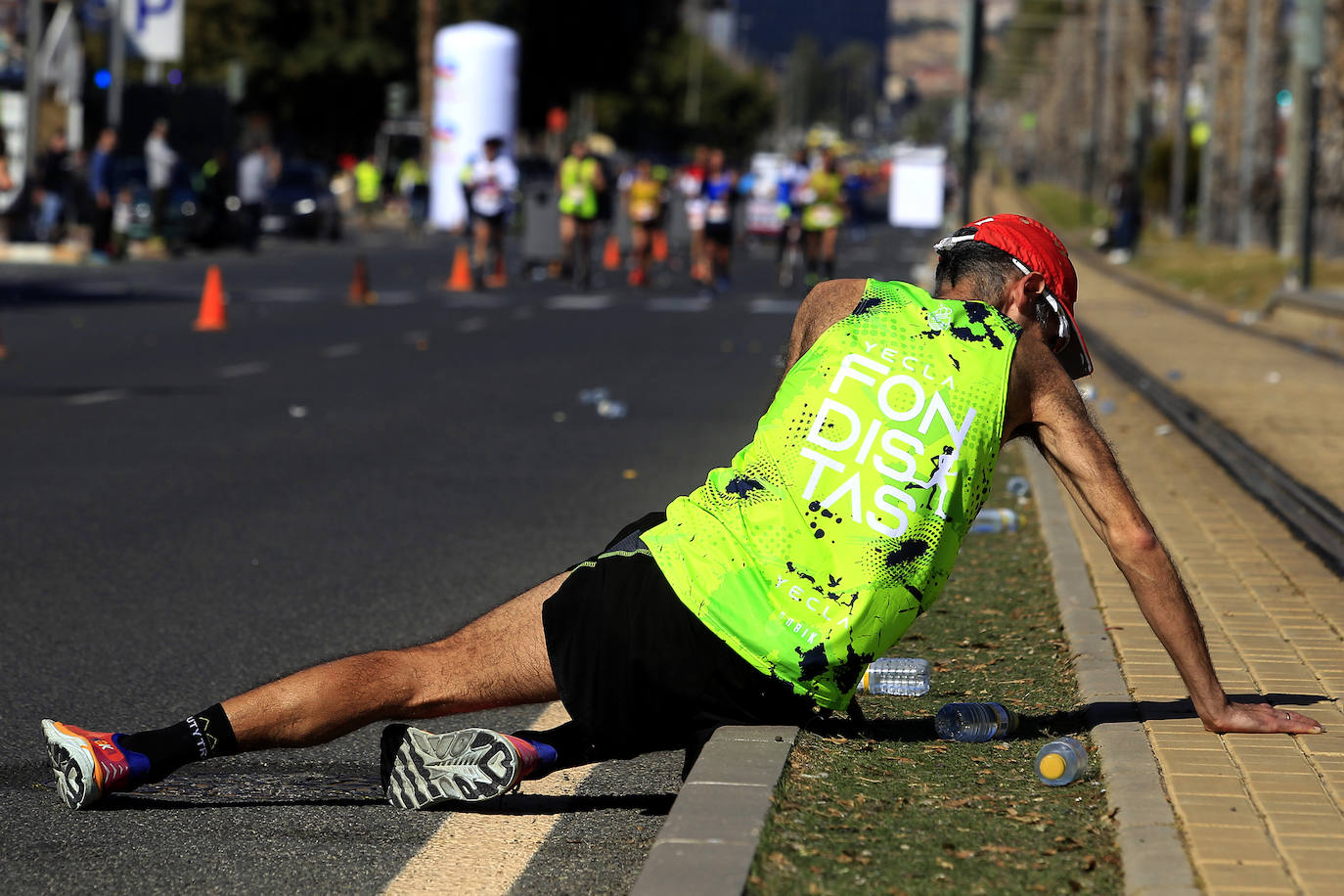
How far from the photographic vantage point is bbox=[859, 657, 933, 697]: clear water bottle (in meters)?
5.79

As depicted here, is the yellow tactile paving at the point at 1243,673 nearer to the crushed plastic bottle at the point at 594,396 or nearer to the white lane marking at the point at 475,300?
the crushed plastic bottle at the point at 594,396

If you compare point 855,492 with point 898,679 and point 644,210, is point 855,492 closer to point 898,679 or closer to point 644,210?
point 898,679

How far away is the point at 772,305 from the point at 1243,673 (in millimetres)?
19474

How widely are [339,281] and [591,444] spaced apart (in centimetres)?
1715

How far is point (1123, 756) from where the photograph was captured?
4695 millimetres

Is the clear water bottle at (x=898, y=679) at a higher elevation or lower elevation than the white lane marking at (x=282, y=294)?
higher

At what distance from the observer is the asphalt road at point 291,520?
4.63 meters

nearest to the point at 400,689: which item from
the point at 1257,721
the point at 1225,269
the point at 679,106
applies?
the point at 1257,721

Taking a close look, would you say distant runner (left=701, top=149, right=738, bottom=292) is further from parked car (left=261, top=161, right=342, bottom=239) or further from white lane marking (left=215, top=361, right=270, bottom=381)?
parked car (left=261, top=161, right=342, bottom=239)

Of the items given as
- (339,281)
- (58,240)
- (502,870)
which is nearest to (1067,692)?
(502,870)

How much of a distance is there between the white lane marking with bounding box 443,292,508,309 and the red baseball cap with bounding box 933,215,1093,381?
19.4 m

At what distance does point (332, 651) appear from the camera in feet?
21.7

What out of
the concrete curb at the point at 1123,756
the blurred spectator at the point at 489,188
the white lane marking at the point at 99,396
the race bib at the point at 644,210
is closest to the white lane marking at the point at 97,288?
the blurred spectator at the point at 489,188

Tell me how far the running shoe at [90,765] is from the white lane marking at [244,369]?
11.0m
